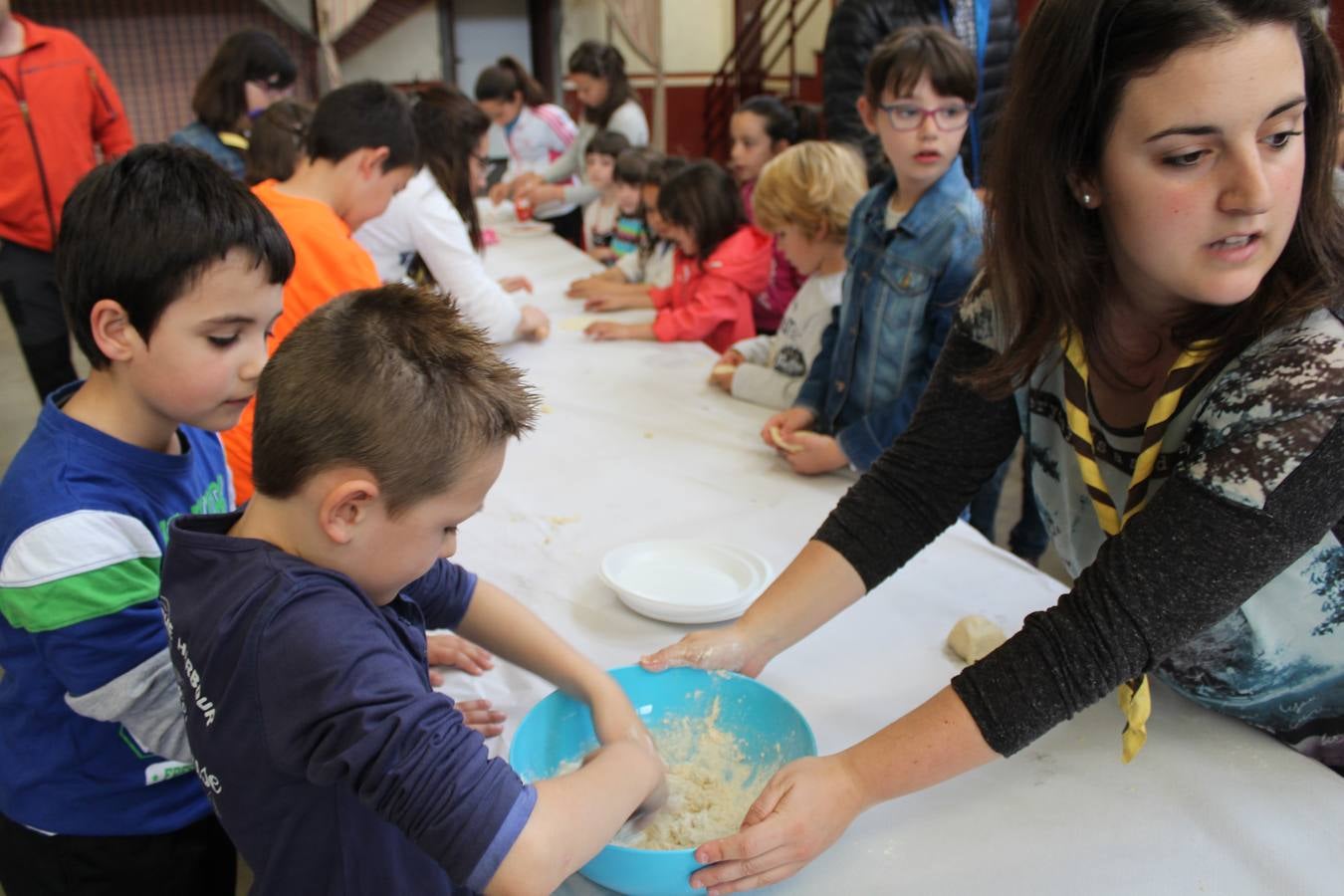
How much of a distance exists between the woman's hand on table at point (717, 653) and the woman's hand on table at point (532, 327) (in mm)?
1920

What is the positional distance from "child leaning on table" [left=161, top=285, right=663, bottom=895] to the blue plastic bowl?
0.55 feet

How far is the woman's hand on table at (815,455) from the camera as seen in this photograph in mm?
1926

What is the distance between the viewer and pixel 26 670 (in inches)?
43.8

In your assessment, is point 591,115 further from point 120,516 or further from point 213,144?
point 120,516

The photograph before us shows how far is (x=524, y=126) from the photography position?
234 inches

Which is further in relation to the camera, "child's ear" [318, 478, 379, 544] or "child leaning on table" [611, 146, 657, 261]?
"child leaning on table" [611, 146, 657, 261]

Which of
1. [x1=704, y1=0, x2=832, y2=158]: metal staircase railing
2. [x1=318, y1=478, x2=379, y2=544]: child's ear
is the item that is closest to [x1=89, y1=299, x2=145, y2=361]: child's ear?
[x1=318, y1=478, x2=379, y2=544]: child's ear

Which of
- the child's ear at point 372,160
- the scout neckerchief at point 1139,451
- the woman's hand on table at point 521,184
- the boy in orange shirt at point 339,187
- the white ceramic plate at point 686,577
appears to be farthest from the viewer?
the woman's hand on table at point 521,184

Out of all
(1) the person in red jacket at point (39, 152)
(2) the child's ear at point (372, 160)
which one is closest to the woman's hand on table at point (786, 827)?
(2) the child's ear at point (372, 160)

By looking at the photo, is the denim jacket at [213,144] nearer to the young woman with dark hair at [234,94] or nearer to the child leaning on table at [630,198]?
the young woman with dark hair at [234,94]

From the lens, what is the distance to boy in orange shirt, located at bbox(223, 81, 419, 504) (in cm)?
206

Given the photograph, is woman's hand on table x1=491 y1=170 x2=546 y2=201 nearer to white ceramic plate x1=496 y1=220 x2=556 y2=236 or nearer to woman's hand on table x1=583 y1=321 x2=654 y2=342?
white ceramic plate x1=496 y1=220 x2=556 y2=236

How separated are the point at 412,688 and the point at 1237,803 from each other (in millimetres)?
880

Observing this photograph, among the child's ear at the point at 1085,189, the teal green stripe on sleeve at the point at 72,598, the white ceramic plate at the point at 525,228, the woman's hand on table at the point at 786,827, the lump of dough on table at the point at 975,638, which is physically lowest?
the white ceramic plate at the point at 525,228
